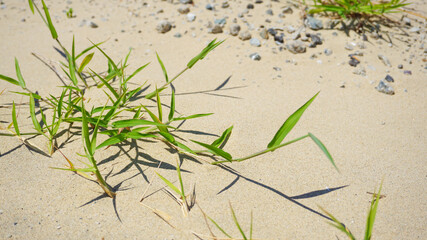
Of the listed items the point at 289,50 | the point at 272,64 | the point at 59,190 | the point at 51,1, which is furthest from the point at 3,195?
the point at 51,1

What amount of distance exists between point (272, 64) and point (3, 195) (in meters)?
1.36

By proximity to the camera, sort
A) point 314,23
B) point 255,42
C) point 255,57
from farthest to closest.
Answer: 1. point 314,23
2. point 255,42
3. point 255,57

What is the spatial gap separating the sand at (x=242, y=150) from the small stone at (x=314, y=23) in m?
0.06

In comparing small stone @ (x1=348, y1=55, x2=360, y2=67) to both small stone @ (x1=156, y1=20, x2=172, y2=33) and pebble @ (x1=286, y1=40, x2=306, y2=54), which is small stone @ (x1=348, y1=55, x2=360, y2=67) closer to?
pebble @ (x1=286, y1=40, x2=306, y2=54)

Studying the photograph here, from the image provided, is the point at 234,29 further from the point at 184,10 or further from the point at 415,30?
the point at 415,30

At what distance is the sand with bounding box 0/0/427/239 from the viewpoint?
949 millimetres

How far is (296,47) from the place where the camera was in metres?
1.77

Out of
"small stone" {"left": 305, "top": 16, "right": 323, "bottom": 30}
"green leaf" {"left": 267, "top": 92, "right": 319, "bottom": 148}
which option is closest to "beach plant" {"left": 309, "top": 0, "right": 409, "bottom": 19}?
"small stone" {"left": 305, "top": 16, "right": 323, "bottom": 30}

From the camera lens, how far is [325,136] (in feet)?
4.20

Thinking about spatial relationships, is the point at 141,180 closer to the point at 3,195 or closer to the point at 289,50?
the point at 3,195

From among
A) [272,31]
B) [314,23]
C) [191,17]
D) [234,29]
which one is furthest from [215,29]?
[314,23]

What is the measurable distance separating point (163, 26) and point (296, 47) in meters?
0.83

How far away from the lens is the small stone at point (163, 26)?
1.90m

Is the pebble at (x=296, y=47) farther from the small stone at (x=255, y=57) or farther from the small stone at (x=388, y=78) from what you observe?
the small stone at (x=388, y=78)
